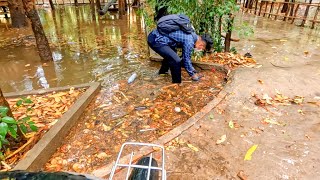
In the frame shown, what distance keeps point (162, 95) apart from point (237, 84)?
140 cm

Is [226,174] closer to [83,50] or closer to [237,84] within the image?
[237,84]

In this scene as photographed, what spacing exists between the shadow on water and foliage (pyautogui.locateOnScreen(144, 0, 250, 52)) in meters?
1.52

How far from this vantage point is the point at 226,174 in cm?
266

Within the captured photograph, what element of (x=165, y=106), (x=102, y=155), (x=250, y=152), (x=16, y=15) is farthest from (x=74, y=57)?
(x=16, y=15)

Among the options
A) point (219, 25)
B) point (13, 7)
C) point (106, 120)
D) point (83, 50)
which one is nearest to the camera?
point (106, 120)

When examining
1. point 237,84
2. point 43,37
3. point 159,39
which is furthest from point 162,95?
point 43,37

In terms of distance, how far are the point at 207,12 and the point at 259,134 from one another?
316cm

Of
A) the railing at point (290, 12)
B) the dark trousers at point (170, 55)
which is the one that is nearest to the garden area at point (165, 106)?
the dark trousers at point (170, 55)

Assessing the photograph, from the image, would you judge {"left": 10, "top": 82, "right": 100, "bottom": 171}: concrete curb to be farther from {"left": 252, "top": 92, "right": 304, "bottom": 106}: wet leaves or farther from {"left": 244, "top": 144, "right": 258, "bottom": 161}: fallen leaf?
{"left": 252, "top": 92, "right": 304, "bottom": 106}: wet leaves

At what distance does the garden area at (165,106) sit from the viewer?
287 centimetres

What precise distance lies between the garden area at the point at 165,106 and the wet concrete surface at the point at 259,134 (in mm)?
15

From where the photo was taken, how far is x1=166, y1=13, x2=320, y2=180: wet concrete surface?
271cm

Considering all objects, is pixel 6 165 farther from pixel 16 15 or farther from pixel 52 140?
pixel 16 15

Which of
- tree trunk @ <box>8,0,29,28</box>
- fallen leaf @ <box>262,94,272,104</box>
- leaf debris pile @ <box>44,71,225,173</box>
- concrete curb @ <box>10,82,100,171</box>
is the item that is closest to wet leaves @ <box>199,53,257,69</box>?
leaf debris pile @ <box>44,71,225,173</box>
